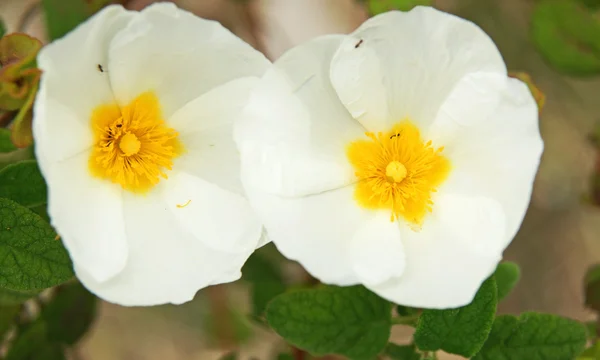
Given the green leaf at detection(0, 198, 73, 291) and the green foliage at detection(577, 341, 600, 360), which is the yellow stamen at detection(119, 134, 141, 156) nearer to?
the green leaf at detection(0, 198, 73, 291)

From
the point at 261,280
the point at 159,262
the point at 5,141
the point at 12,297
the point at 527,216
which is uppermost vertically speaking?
the point at 5,141

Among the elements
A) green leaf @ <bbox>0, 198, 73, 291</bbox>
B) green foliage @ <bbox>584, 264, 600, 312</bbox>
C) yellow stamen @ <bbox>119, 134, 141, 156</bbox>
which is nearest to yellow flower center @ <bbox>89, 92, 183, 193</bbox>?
yellow stamen @ <bbox>119, 134, 141, 156</bbox>

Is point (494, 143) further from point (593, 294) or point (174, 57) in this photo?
point (593, 294)

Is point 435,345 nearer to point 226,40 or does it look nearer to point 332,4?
point 226,40

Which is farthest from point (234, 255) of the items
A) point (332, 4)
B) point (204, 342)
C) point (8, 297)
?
point (332, 4)

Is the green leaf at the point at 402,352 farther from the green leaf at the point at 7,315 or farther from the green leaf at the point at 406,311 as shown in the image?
the green leaf at the point at 7,315

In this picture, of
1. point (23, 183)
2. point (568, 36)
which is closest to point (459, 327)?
point (23, 183)

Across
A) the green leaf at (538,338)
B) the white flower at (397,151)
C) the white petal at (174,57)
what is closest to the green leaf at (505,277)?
the green leaf at (538,338)
